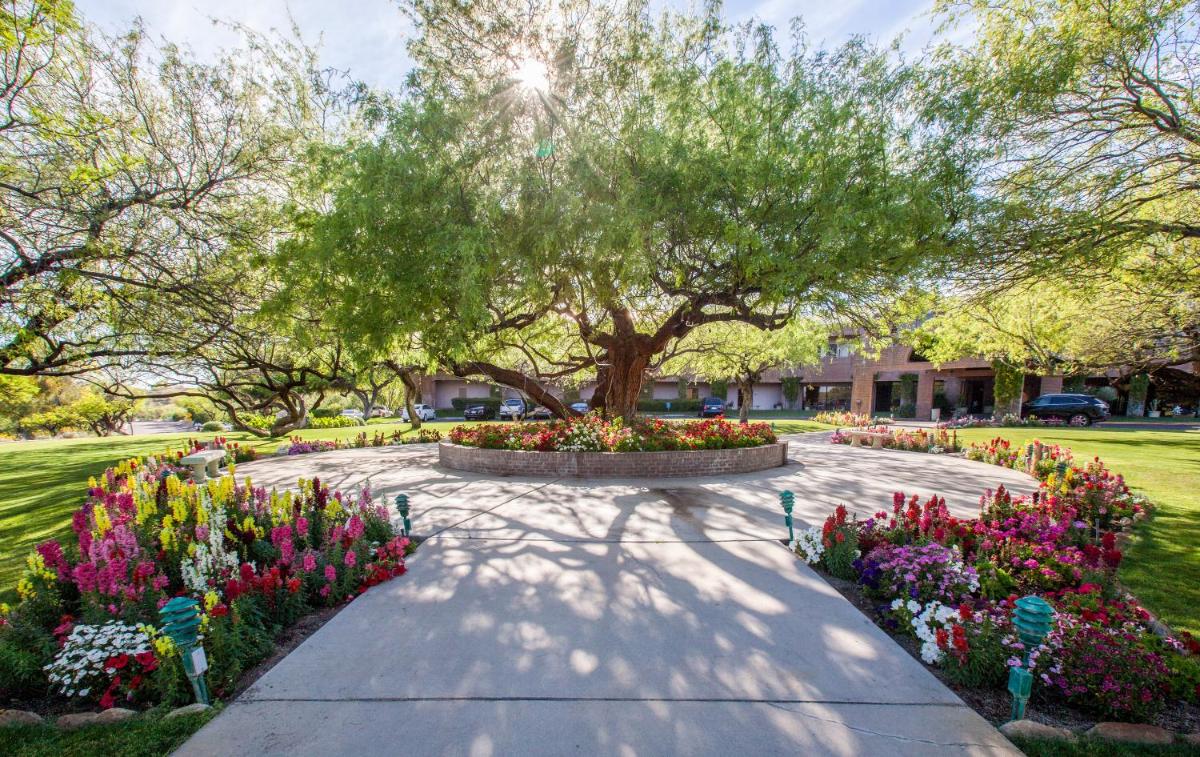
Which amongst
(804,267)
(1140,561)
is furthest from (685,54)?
(1140,561)

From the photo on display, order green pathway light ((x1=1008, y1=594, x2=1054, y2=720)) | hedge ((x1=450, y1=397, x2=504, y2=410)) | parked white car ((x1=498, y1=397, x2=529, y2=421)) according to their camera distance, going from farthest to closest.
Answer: hedge ((x1=450, y1=397, x2=504, y2=410)) → parked white car ((x1=498, y1=397, x2=529, y2=421)) → green pathway light ((x1=1008, y1=594, x2=1054, y2=720))

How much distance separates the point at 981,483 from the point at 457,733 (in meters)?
11.2

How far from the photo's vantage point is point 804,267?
7.29m

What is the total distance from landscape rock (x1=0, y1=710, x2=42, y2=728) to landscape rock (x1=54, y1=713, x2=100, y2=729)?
0.39 ft

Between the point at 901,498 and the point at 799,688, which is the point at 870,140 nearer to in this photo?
the point at 901,498

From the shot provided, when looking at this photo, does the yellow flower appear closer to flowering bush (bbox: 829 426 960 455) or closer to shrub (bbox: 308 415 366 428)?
flowering bush (bbox: 829 426 960 455)

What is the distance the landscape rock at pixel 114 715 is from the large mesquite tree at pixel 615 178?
5.53 m

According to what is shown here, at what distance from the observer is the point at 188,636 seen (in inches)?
121

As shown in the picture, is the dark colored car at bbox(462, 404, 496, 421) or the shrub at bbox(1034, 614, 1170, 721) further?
the dark colored car at bbox(462, 404, 496, 421)

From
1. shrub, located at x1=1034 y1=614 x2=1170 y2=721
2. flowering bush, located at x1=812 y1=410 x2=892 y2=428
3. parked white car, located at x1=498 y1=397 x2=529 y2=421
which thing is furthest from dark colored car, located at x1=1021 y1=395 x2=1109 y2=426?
shrub, located at x1=1034 y1=614 x2=1170 y2=721

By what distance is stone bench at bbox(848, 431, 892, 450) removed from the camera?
56.9ft

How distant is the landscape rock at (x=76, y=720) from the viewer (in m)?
2.98

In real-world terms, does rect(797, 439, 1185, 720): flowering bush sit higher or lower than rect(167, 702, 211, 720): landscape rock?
higher

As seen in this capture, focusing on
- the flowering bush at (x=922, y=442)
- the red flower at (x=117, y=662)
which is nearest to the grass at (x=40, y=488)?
the red flower at (x=117, y=662)
